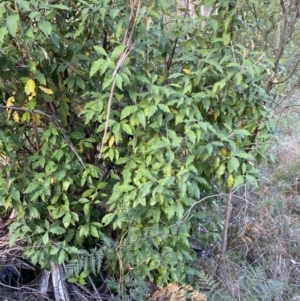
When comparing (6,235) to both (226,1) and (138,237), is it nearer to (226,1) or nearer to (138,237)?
(138,237)

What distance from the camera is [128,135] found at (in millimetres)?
2361

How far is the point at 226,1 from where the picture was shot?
6.61 ft

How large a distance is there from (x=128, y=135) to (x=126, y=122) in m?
0.22

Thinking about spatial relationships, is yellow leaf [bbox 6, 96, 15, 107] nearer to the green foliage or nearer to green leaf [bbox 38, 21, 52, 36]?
the green foliage

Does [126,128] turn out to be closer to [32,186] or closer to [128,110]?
[128,110]

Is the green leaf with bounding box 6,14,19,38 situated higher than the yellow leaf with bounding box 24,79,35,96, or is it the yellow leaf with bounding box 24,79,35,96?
the green leaf with bounding box 6,14,19,38

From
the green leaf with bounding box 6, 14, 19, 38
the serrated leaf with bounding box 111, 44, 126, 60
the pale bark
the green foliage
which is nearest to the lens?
the green leaf with bounding box 6, 14, 19, 38

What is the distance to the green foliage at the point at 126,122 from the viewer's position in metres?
2.01

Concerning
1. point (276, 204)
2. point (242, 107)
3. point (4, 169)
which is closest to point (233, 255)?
point (276, 204)

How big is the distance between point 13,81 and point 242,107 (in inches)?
48.8

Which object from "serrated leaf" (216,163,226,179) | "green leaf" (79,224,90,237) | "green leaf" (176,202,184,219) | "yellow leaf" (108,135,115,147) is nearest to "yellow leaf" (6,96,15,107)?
"yellow leaf" (108,135,115,147)

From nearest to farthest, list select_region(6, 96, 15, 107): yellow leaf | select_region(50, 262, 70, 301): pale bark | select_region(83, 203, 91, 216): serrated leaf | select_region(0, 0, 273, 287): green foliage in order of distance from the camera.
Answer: select_region(0, 0, 273, 287): green foliage, select_region(6, 96, 15, 107): yellow leaf, select_region(83, 203, 91, 216): serrated leaf, select_region(50, 262, 70, 301): pale bark

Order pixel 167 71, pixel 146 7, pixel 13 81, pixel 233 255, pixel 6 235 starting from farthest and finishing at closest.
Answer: pixel 233 255, pixel 6 235, pixel 167 71, pixel 13 81, pixel 146 7

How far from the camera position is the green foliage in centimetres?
201
